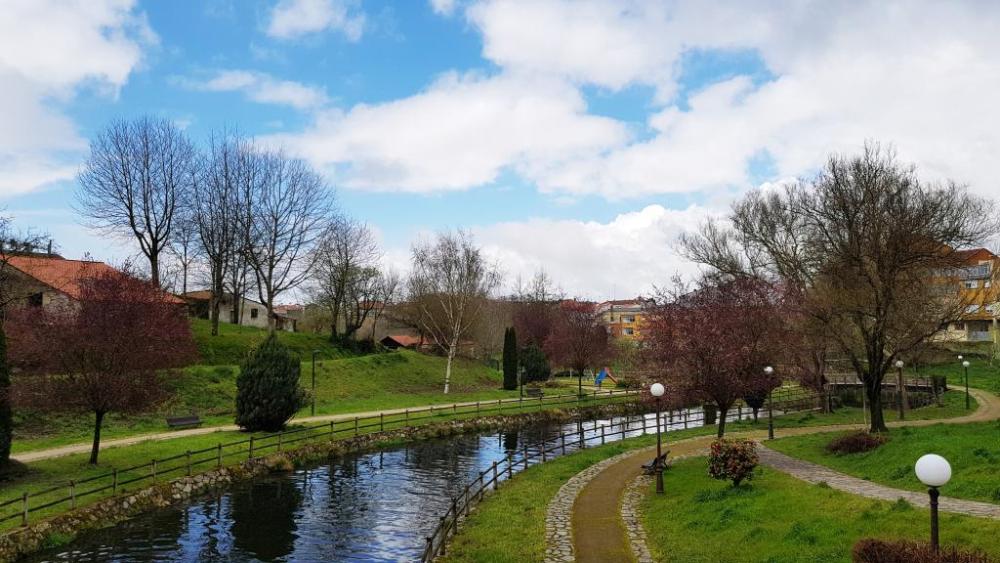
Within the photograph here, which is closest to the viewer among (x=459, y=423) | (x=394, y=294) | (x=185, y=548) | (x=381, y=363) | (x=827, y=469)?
(x=185, y=548)

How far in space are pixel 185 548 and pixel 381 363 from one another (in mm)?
38457

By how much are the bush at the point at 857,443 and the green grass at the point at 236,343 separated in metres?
36.1

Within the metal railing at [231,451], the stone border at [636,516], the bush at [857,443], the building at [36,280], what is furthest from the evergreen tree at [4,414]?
the bush at [857,443]

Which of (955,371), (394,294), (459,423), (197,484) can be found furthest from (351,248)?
(955,371)

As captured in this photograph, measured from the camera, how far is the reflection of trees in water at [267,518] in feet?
57.0

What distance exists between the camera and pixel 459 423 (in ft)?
129

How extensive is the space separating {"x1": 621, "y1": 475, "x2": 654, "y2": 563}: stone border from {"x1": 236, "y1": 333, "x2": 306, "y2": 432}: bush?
18.4 metres

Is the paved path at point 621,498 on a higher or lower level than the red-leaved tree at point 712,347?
lower

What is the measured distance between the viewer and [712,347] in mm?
23594

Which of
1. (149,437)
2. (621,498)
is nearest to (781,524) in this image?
(621,498)

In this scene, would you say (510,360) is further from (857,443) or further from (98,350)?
(98,350)

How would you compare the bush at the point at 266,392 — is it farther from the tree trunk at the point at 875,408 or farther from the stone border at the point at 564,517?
the tree trunk at the point at 875,408

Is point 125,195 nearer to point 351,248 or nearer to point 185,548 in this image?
point 351,248

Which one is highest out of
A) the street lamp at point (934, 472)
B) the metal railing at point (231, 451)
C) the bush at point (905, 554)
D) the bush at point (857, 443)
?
the street lamp at point (934, 472)
